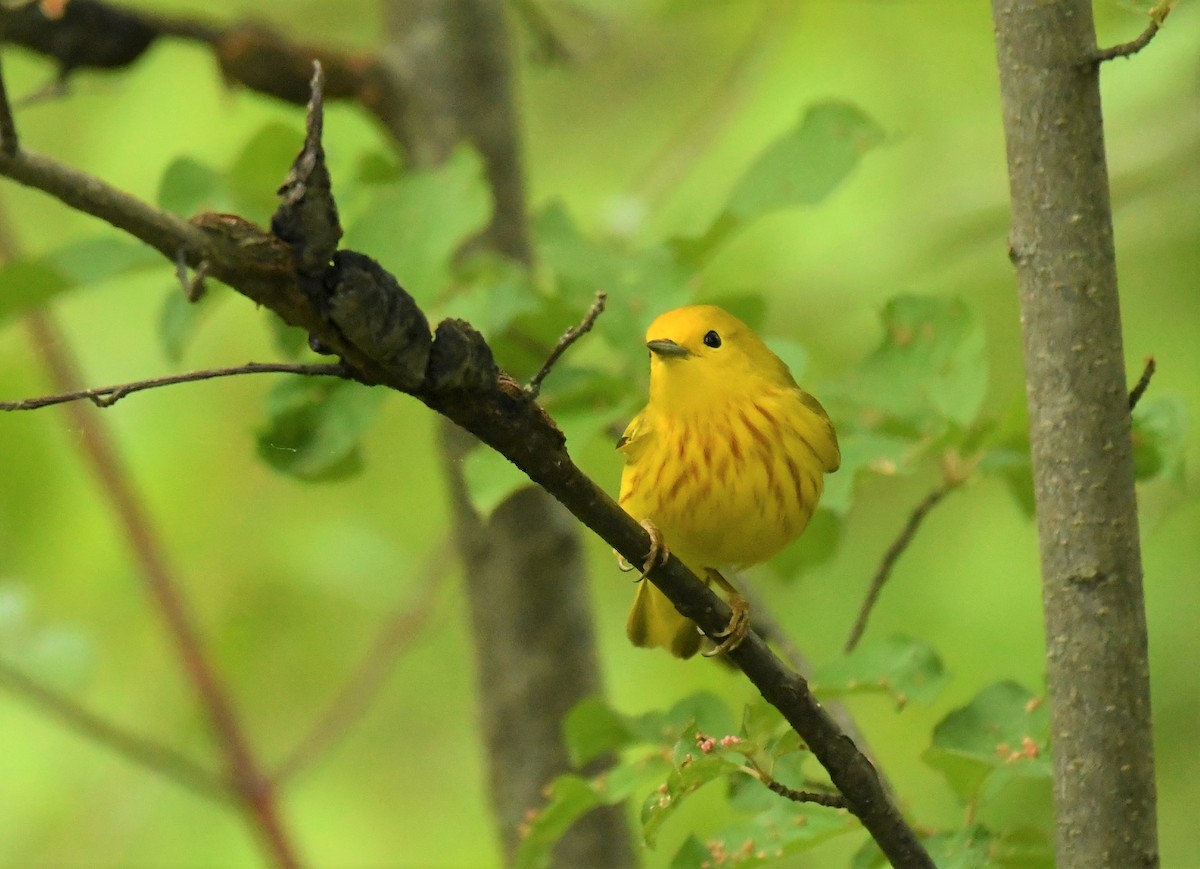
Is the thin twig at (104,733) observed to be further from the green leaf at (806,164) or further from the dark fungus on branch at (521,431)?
the dark fungus on branch at (521,431)

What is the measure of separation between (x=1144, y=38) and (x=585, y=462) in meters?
1.38

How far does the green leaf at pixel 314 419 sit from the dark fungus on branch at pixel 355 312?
2.10ft

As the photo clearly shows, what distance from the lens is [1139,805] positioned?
1317 mm

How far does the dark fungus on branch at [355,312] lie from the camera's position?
84 cm

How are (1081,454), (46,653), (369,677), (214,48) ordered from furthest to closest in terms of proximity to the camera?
(369,677) < (214,48) < (46,653) < (1081,454)

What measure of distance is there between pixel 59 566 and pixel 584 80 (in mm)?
2315

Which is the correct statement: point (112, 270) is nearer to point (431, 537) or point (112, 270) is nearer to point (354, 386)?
point (354, 386)

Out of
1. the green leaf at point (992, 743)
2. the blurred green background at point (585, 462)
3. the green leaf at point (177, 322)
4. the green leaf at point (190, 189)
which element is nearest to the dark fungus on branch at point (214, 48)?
the blurred green background at point (585, 462)

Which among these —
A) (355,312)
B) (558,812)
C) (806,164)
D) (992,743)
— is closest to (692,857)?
(558,812)

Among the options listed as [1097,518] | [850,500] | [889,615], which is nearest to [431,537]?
[889,615]

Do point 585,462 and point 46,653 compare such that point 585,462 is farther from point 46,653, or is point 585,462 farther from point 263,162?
point 46,653

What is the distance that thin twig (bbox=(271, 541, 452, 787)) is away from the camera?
2.67 meters

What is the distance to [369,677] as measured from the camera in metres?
2.88

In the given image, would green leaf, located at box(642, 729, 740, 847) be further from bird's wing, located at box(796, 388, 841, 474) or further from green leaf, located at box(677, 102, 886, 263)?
green leaf, located at box(677, 102, 886, 263)
